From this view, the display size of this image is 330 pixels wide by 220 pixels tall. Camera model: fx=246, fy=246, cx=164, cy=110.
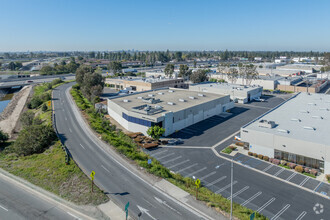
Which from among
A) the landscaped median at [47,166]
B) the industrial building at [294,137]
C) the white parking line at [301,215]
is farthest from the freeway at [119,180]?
the industrial building at [294,137]

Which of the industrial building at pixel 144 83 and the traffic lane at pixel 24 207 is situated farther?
the industrial building at pixel 144 83

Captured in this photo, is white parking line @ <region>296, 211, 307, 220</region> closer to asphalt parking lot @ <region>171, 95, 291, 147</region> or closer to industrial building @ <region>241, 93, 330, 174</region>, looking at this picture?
industrial building @ <region>241, 93, 330, 174</region>

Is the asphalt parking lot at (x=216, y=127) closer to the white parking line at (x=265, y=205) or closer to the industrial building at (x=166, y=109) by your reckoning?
the industrial building at (x=166, y=109)

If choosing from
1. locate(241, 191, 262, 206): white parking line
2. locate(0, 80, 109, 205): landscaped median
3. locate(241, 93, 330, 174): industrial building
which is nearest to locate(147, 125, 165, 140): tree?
locate(241, 93, 330, 174): industrial building

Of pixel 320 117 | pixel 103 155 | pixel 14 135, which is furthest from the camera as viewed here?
pixel 14 135

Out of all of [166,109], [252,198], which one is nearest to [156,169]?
[252,198]

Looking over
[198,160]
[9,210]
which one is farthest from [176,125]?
[9,210]

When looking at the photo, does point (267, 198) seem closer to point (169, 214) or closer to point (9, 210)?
point (169, 214)
